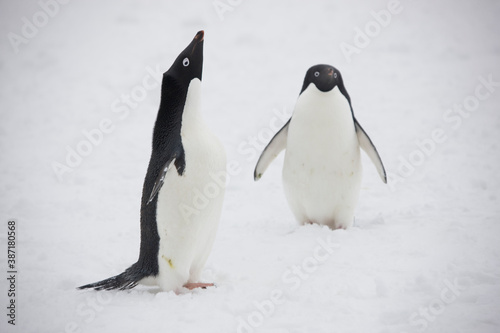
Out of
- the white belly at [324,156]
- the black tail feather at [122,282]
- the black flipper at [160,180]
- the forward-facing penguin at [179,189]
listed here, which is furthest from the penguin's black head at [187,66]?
the white belly at [324,156]

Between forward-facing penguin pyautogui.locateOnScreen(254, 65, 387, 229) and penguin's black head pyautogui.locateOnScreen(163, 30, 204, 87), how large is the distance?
1.26 metres

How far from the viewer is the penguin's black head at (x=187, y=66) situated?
2.85m

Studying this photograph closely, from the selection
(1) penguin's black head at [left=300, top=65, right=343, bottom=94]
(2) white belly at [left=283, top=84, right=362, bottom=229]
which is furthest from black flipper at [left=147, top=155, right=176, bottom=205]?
(1) penguin's black head at [left=300, top=65, right=343, bottom=94]

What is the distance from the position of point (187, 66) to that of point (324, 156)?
143 centimetres

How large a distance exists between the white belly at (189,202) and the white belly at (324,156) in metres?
A: 1.17

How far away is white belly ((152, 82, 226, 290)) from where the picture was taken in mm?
2781

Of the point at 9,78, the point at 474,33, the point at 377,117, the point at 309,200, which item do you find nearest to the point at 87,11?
the point at 9,78

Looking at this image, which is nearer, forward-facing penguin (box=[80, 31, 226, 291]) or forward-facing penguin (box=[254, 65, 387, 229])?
forward-facing penguin (box=[80, 31, 226, 291])

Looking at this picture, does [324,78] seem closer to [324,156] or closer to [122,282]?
[324,156]

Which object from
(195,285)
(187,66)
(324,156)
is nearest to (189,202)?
(195,285)

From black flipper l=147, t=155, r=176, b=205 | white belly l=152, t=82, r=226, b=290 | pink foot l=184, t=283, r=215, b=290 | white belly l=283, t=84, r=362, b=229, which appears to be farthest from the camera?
white belly l=283, t=84, r=362, b=229

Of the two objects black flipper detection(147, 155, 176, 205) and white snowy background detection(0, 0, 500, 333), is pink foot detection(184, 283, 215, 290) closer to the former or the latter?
white snowy background detection(0, 0, 500, 333)

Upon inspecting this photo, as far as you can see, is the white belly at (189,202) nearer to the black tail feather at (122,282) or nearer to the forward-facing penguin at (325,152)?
the black tail feather at (122,282)

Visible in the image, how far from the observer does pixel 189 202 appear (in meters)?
2.78
